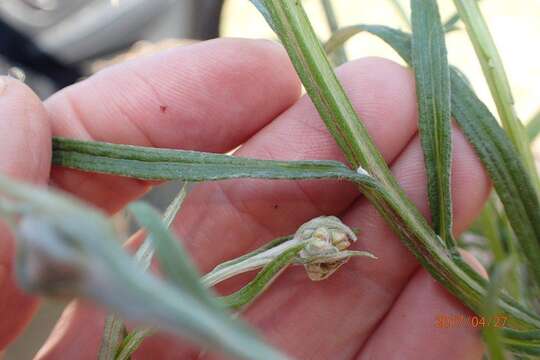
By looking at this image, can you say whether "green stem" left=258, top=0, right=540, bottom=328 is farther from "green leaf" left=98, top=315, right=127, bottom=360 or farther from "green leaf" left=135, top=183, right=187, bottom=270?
"green leaf" left=98, top=315, right=127, bottom=360

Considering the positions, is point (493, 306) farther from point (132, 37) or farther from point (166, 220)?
point (132, 37)

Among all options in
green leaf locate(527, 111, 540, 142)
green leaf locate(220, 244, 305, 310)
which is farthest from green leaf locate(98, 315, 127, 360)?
green leaf locate(527, 111, 540, 142)

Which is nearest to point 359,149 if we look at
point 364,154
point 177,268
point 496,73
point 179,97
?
point 364,154

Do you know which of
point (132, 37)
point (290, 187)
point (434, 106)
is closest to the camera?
point (434, 106)

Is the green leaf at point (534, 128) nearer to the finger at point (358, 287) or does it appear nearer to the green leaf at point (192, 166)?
the finger at point (358, 287)

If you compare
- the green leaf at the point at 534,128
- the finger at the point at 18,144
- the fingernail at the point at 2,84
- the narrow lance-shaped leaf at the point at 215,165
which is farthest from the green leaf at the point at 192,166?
the green leaf at the point at 534,128
